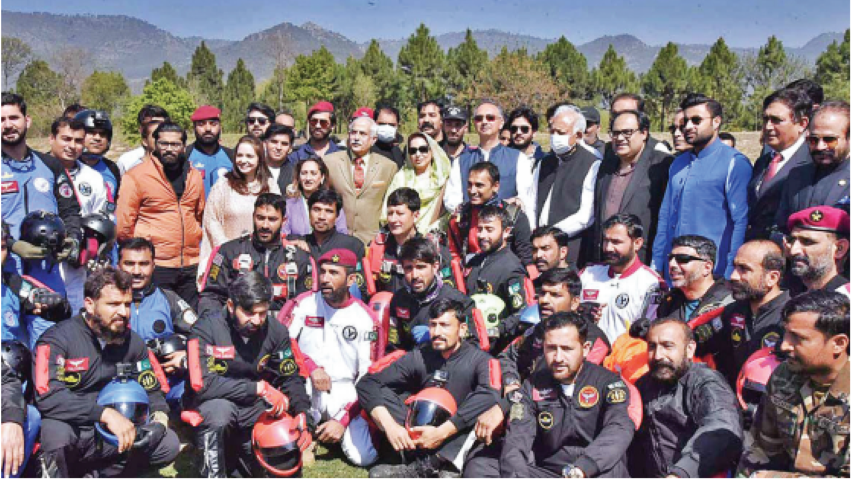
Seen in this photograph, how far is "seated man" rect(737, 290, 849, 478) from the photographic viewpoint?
423 centimetres

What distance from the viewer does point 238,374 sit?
6066 mm

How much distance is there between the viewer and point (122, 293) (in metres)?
5.71

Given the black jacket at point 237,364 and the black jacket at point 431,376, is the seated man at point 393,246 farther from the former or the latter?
the black jacket at point 237,364

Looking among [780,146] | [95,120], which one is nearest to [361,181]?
[95,120]

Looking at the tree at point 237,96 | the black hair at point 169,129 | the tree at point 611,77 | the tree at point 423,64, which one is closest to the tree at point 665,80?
the tree at point 611,77

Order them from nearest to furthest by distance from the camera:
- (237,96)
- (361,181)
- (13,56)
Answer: (361,181), (237,96), (13,56)

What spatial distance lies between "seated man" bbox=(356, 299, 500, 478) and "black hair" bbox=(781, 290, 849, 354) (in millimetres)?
2403

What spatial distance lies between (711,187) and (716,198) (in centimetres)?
12

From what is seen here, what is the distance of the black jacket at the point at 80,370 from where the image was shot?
552cm

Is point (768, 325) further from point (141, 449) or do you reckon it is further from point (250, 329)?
point (141, 449)

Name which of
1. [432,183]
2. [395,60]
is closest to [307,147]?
[432,183]

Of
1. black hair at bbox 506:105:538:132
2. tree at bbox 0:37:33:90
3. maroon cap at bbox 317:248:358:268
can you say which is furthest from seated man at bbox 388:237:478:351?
tree at bbox 0:37:33:90

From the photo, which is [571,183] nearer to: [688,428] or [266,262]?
[266,262]

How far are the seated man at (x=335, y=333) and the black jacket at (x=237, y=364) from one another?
0.60 m
